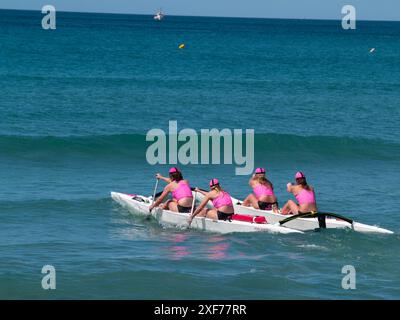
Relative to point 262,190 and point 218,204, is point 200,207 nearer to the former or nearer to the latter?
point 218,204

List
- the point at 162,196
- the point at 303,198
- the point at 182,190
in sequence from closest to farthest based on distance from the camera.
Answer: the point at 303,198 → the point at 182,190 → the point at 162,196

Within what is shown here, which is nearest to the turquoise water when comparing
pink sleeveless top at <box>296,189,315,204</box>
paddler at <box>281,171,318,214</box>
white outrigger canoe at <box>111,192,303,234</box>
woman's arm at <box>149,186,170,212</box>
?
white outrigger canoe at <box>111,192,303,234</box>

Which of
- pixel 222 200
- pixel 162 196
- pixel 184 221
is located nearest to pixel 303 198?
pixel 222 200

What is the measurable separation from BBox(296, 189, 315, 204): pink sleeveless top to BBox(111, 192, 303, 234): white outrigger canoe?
3.21ft

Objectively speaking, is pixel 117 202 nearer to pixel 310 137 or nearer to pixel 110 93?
pixel 310 137

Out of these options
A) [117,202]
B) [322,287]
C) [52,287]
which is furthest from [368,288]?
[117,202]

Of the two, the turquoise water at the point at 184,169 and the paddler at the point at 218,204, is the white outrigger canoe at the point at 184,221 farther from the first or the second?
the turquoise water at the point at 184,169

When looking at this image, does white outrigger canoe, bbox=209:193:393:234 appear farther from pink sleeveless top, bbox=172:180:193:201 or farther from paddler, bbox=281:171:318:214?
pink sleeveless top, bbox=172:180:193:201

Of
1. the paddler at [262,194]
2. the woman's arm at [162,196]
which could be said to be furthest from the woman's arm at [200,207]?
the paddler at [262,194]

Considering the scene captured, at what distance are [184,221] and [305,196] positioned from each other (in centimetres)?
281

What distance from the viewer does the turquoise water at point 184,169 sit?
15.1 m

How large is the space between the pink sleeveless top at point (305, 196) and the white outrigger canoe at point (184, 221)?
98 cm

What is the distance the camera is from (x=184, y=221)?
19.2m
